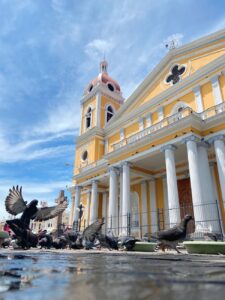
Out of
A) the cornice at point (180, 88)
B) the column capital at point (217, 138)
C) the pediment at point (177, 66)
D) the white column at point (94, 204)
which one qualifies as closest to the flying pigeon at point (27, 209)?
the column capital at point (217, 138)

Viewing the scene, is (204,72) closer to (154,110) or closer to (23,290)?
(154,110)

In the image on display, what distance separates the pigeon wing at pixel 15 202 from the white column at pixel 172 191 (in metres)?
7.70

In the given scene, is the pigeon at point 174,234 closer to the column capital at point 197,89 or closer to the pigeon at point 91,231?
the pigeon at point 91,231

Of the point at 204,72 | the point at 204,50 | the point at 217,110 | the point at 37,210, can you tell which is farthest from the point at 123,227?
the point at 204,50

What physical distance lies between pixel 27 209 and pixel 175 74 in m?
17.3

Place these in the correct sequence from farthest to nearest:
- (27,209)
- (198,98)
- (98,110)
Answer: (98,110) < (198,98) < (27,209)

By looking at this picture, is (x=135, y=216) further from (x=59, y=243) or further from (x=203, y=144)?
(x=203, y=144)

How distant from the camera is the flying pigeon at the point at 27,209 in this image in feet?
25.6

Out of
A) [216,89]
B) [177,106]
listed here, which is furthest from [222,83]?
[177,106]

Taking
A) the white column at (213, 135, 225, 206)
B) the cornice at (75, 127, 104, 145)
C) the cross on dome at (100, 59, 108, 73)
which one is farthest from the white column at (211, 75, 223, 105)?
the cross on dome at (100, 59, 108, 73)

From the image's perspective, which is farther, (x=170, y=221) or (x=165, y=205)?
(x=165, y=205)

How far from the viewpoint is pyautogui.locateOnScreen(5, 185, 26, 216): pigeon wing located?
8164 mm

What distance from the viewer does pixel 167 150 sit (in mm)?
13734

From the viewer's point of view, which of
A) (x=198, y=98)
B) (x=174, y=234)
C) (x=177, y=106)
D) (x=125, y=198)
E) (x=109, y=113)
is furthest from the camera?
(x=109, y=113)
